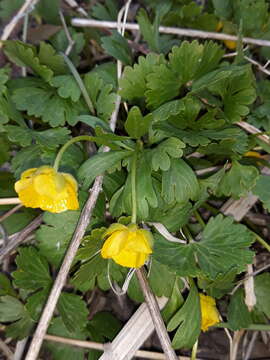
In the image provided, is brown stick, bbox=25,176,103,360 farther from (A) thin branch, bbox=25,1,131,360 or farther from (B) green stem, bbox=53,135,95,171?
(B) green stem, bbox=53,135,95,171

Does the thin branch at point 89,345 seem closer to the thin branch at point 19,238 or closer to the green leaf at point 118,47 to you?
the thin branch at point 19,238

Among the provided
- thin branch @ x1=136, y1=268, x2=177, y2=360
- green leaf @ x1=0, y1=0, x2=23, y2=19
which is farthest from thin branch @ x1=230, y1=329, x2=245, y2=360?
green leaf @ x1=0, y1=0, x2=23, y2=19

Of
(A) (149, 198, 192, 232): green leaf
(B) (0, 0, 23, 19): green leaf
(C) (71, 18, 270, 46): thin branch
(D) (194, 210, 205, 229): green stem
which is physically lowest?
(D) (194, 210, 205, 229): green stem

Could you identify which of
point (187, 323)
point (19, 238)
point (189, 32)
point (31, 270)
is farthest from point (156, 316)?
point (189, 32)

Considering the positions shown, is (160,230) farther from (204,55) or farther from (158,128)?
(204,55)

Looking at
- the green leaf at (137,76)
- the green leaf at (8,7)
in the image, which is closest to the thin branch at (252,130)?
the green leaf at (137,76)

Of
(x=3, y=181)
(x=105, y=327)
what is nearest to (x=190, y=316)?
(x=105, y=327)
